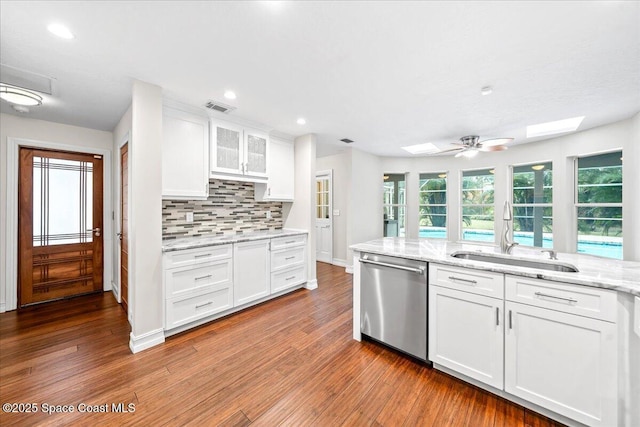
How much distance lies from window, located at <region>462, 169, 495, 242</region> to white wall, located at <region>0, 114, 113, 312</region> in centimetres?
723

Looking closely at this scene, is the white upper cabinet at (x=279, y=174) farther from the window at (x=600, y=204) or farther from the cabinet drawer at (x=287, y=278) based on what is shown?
the window at (x=600, y=204)

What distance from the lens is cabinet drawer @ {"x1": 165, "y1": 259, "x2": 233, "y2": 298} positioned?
2.54 metres

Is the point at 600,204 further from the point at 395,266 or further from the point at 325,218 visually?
the point at 325,218

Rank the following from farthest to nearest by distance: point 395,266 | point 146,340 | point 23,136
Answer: point 23,136 < point 146,340 < point 395,266

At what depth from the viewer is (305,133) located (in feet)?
13.1

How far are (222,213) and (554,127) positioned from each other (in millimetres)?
5285

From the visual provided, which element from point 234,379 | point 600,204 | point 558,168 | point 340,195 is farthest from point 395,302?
point 558,168

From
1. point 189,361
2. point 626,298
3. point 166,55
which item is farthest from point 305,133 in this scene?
point 626,298

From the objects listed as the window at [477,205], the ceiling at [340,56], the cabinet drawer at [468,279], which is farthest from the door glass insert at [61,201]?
the window at [477,205]

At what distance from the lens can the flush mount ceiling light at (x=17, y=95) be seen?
2117 mm

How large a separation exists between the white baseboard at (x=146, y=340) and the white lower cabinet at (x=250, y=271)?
2.68 feet

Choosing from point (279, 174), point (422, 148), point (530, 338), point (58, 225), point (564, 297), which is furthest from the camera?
point (422, 148)

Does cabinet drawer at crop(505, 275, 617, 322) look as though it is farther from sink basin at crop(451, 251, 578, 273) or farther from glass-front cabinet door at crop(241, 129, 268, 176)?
glass-front cabinet door at crop(241, 129, 268, 176)

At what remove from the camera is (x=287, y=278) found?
12.3ft
